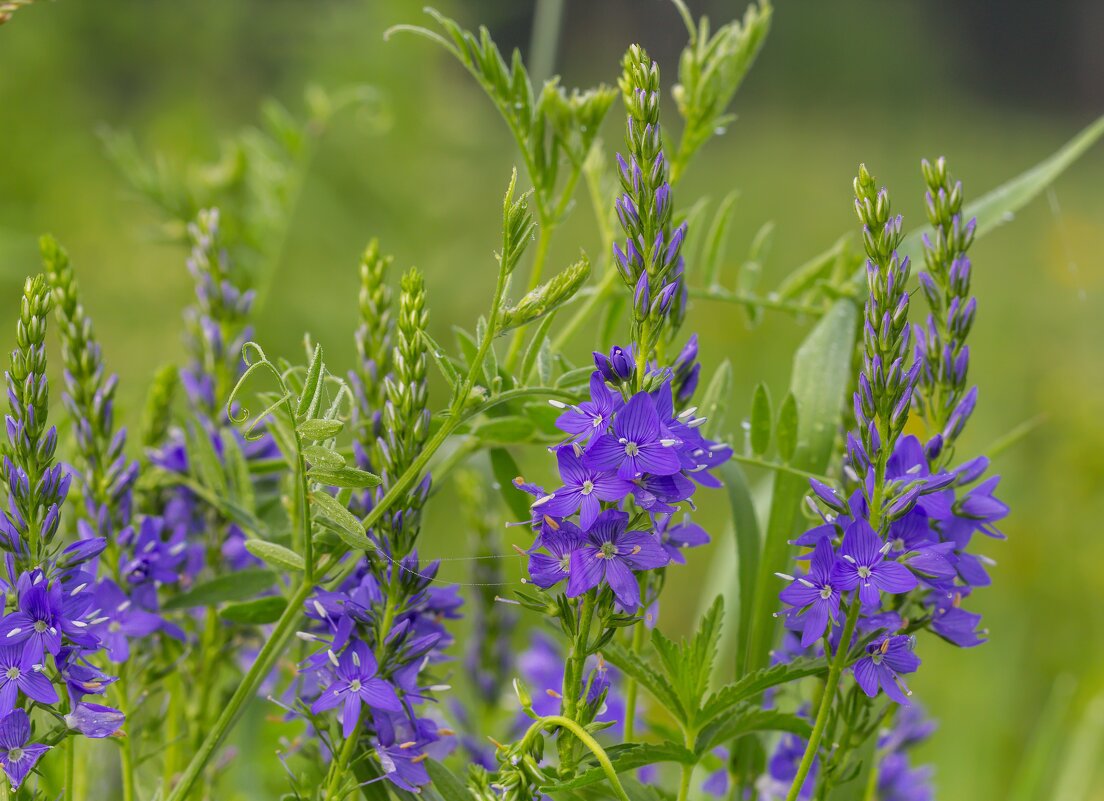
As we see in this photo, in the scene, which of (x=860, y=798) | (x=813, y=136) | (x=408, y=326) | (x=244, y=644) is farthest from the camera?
(x=813, y=136)

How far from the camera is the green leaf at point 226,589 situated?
90 centimetres

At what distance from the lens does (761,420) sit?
0.91 m

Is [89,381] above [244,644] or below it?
above

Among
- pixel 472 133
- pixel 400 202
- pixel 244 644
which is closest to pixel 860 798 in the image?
pixel 244 644

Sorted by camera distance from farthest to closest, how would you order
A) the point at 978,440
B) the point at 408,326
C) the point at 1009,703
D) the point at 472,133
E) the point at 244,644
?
the point at 472,133 → the point at 978,440 → the point at 1009,703 → the point at 244,644 → the point at 408,326

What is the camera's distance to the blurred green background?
2.67 meters

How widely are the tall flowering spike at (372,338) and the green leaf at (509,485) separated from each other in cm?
10

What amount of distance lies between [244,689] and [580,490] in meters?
0.26

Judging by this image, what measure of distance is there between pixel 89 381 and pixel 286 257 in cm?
289

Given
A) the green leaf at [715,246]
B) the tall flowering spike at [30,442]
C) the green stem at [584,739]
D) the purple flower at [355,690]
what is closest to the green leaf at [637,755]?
the green stem at [584,739]

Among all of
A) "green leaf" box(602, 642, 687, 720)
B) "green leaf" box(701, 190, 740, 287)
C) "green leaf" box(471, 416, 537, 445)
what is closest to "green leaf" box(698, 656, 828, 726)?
"green leaf" box(602, 642, 687, 720)

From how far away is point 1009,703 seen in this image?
2445mm

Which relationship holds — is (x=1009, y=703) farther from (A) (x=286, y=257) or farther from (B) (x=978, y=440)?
(A) (x=286, y=257)

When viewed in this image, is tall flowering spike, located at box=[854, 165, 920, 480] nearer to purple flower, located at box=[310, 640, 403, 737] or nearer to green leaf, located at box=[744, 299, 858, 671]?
green leaf, located at box=[744, 299, 858, 671]
